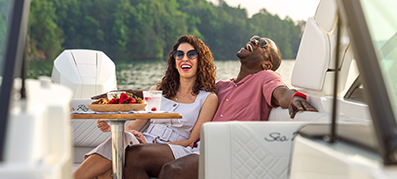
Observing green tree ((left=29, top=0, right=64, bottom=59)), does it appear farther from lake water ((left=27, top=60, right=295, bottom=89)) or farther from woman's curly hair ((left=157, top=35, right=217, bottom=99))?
woman's curly hair ((left=157, top=35, right=217, bottom=99))

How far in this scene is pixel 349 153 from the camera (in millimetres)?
790

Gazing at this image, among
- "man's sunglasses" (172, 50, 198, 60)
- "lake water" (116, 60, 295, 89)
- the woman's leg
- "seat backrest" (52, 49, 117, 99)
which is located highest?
"man's sunglasses" (172, 50, 198, 60)

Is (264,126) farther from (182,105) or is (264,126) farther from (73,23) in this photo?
(73,23)

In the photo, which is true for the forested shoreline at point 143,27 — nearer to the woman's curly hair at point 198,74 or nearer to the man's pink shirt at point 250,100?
the woman's curly hair at point 198,74

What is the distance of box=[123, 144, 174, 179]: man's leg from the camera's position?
82.3 inches

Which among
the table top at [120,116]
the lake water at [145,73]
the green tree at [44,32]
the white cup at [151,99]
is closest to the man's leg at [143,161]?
the white cup at [151,99]

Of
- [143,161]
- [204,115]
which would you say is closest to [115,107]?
[143,161]

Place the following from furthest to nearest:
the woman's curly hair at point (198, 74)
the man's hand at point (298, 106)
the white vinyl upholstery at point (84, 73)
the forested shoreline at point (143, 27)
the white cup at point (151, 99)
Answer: the forested shoreline at point (143, 27) < the white vinyl upholstery at point (84, 73) < the woman's curly hair at point (198, 74) < the white cup at point (151, 99) < the man's hand at point (298, 106)

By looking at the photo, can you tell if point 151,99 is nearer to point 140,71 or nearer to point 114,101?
point 114,101

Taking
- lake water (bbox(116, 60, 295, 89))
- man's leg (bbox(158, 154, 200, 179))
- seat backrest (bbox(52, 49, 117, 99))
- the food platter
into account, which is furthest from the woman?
lake water (bbox(116, 60, 295, 89))

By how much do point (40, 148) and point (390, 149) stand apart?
662 millimetres

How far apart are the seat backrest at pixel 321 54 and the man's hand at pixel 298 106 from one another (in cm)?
15

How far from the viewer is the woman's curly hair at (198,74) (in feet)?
9.03

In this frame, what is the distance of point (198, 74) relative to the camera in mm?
2795
